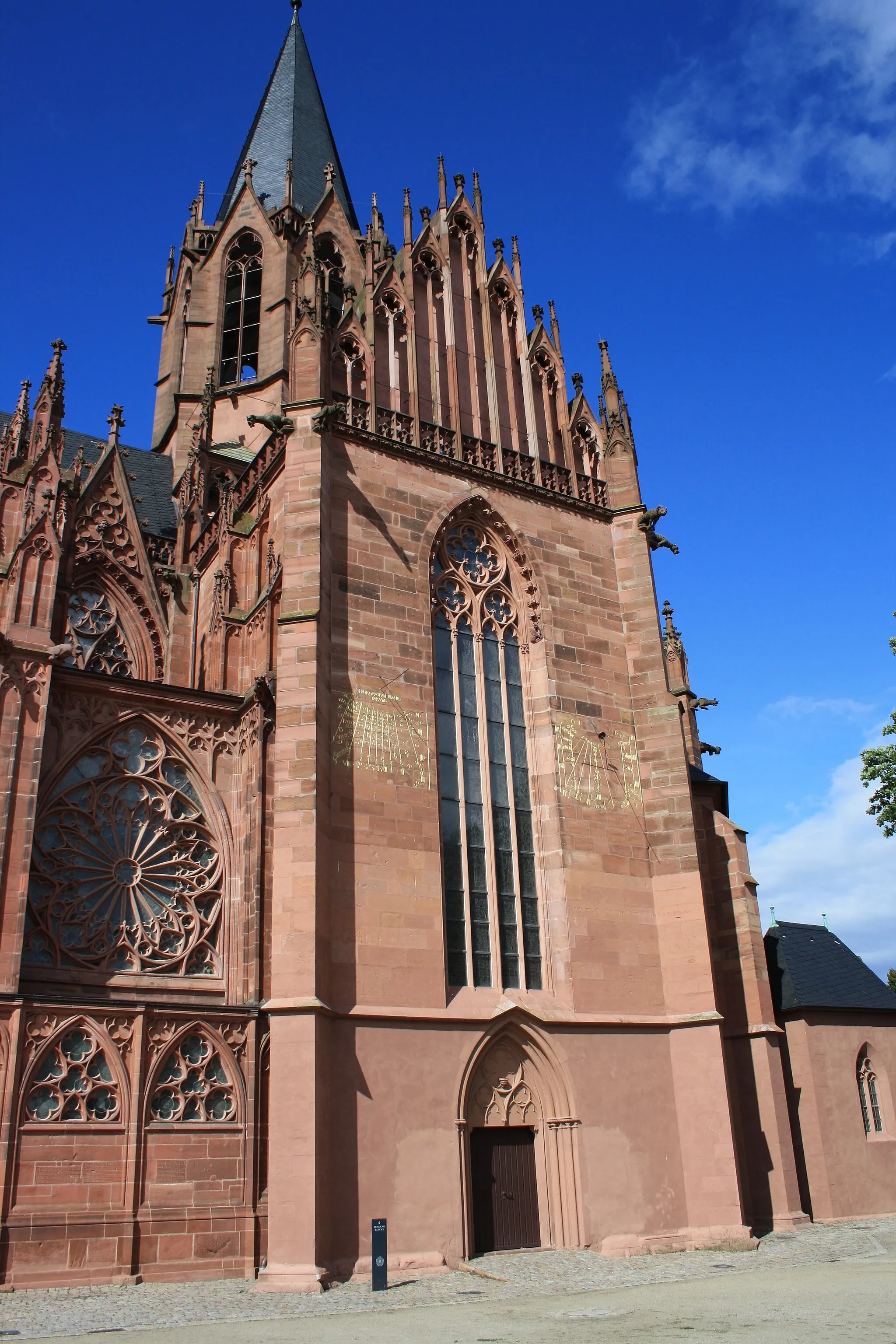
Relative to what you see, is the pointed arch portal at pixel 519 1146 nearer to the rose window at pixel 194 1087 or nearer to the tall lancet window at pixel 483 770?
the tall lancet window at pixel 483 770

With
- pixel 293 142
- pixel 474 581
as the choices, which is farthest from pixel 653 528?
pixel 293 142

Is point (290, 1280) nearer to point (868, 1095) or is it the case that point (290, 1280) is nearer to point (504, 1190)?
point (504, 1190)

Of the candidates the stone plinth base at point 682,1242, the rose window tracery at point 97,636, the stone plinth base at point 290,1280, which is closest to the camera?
the stone plinth base at point 290,1280

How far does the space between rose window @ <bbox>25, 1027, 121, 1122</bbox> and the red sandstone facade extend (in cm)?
4

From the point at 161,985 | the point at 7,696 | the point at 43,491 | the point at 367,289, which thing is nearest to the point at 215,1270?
the point at 161,985

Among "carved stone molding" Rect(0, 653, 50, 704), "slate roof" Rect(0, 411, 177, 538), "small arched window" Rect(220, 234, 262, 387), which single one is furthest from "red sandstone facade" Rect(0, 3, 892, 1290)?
"small arched window" Rect(220, 234, 262, 387)

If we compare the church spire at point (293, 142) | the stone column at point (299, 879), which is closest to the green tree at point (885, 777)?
the stone column at point (299, 879)

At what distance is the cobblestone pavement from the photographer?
364 inches

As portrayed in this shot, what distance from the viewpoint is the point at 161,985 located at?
13.2 meters

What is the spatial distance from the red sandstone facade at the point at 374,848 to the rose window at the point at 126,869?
0.13 feet

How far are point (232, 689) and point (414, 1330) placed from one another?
926 centimetres

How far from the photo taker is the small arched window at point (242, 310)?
26219 millimetres

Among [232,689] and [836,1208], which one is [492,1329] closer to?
[232,689]

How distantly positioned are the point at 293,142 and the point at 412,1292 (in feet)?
91.6
